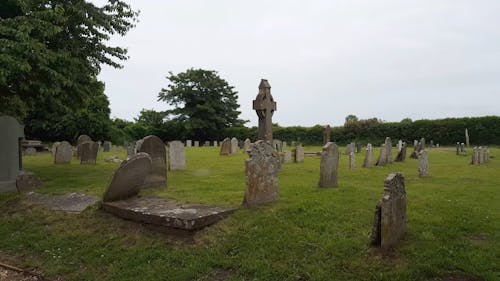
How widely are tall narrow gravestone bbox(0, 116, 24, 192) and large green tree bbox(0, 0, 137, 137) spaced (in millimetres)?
1070

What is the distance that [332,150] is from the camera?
10.2 metres

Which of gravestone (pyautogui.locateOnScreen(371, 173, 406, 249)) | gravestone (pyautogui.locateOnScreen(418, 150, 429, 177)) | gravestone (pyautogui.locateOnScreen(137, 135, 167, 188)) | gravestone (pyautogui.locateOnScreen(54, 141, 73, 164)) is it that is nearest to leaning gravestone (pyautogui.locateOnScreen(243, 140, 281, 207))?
gravestone (pyautogui.locateOnScreen(371, 173, 406, 249))

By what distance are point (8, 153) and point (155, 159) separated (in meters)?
4.15

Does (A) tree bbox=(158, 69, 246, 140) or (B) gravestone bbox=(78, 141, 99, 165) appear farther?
(A) tree bbox=(158, 69, 246, 140)

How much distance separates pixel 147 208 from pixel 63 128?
34608 millimetres

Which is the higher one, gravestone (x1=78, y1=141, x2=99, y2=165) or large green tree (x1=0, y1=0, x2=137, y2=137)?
large green tree (x1=0, y1=0, x2=137, y2=137)

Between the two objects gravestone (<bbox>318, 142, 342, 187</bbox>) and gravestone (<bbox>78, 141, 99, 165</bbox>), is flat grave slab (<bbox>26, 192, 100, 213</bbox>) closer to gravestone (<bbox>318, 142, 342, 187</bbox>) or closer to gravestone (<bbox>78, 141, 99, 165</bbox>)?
gravestone (<bbox>318, 142, 342, 187</bbox>)

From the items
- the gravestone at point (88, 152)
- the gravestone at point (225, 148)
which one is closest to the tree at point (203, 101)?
the gravestone at point (225, 148)

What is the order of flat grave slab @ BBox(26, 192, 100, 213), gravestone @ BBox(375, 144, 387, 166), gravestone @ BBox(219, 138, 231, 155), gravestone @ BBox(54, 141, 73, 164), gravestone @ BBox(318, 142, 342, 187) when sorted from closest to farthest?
flat grave slab @ BBox(26, 192, 100, 213) → gravestone @ BBox(318, 142, 342, 187) → gravestone @ BBox(375, 144, 387, 166) → gravestone @ BBox(54, 141, 73, 164) → gravestone @ BBox(219, 138, 231, 155)

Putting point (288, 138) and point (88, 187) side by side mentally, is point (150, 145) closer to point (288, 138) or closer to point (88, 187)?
point (88, 187)

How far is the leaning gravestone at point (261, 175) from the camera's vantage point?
7578 mm

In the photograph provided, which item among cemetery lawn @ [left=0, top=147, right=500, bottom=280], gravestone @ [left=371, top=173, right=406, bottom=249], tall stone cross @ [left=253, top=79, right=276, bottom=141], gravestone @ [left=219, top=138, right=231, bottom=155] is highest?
tall stone cross @ [left=253, top=79, right=276, bottom=141]

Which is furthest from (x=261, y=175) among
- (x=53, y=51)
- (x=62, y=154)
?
(x=62, y=154)

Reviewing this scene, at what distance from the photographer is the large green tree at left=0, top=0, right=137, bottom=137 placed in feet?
30.3
